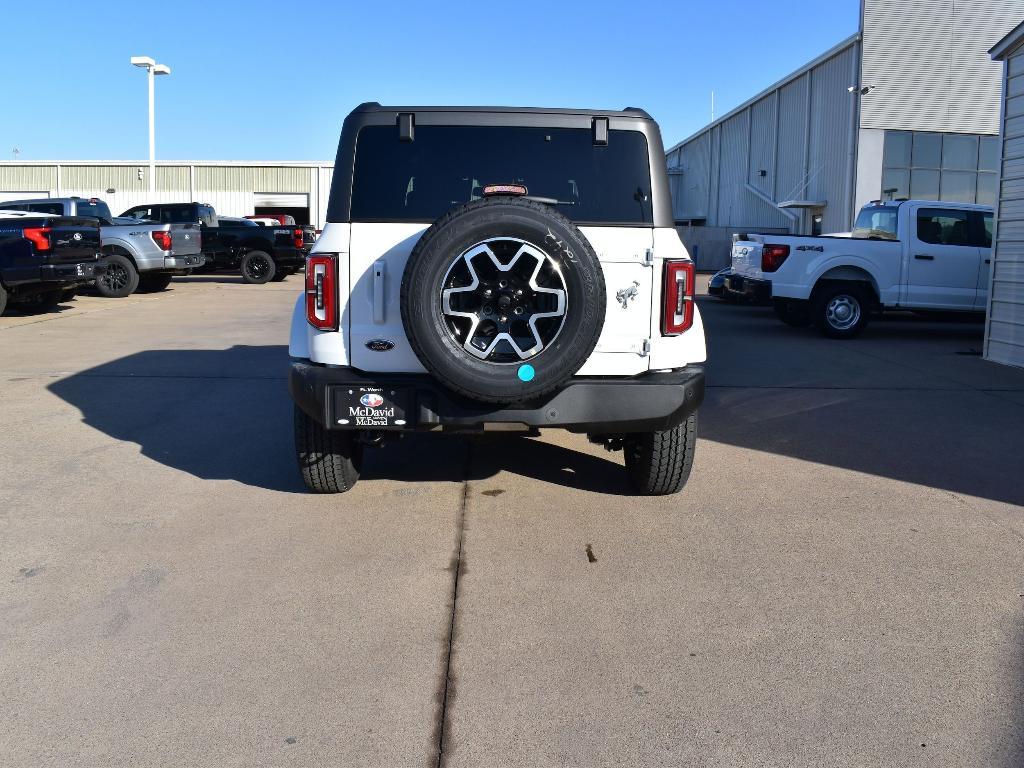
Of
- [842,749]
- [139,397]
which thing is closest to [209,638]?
[842,749]

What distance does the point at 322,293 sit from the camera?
16.1ft

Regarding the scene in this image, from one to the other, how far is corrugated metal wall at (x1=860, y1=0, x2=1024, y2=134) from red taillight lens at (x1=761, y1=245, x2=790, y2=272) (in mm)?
17218

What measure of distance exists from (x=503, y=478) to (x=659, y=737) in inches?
123

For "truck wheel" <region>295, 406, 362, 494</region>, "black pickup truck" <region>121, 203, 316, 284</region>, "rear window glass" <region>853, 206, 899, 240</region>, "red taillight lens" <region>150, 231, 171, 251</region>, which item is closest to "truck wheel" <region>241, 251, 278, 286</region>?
"black pickup truck" <region>121, 203, 316, 284</region>

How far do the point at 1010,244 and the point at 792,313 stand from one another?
13.8ft

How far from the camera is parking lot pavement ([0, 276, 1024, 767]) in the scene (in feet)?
10.2

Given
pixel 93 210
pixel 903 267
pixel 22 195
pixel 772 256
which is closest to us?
pixel 903 267

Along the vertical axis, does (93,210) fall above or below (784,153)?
below

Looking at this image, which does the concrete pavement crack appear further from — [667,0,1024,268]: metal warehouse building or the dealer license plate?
[667,0,1024,268]: metal warehouse building

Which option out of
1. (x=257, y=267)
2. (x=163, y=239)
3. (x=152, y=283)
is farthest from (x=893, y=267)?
(x=257, y=267)

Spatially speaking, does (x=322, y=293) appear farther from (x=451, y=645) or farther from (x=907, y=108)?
(x=907, y=108)

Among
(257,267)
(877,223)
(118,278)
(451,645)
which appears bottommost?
(451,645)

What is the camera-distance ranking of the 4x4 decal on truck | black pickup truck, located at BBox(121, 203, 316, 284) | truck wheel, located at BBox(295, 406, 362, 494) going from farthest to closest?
1. black pickup truck, located at BBox(121, 203, 316, 284)
2. truck wheel, located at BBox(295, 406, 362, 494)
3. the 4x4 decal on truck

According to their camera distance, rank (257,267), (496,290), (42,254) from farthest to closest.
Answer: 1. (257,267)
2. (42,254)
3. (496,290)
